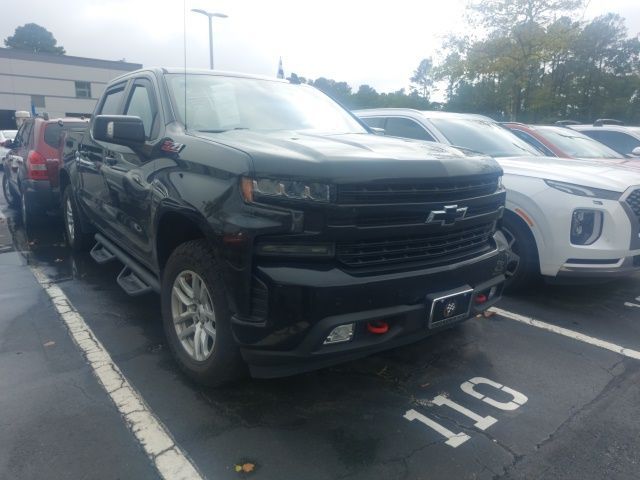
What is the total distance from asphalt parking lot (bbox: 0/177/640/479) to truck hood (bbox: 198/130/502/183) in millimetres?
1345

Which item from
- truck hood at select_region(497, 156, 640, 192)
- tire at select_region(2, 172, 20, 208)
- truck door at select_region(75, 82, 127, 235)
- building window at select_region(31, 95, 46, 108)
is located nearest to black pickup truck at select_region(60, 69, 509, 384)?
truck door at select_region(75, 82, 127, 235)

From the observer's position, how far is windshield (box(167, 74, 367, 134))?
3.51 meters

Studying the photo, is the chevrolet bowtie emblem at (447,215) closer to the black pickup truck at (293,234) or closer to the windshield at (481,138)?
the black pickup truck at (293,234)

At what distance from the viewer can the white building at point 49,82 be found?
4331 centimetres

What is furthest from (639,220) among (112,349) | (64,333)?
(64,333)

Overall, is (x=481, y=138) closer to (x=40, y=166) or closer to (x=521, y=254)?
(x=521, y=254)

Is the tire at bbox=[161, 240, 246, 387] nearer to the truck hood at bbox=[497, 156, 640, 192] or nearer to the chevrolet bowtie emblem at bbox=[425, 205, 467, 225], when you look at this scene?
the chevrolet bowtie emblem at bbox=[425, 205, 467, 225]

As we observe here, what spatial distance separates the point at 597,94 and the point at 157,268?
42211 mm

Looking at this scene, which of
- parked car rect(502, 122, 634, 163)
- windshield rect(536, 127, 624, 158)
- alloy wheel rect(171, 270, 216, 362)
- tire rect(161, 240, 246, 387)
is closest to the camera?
tire rect(161, 240, 246, 387)

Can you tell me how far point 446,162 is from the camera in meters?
2.81

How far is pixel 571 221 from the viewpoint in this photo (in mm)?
4230

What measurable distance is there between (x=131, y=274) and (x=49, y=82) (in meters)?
49.3

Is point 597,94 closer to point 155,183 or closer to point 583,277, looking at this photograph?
point 583,277

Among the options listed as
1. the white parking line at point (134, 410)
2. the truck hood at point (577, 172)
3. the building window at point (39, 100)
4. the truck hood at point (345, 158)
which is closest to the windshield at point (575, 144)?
the truck hood at point (577, 172)
